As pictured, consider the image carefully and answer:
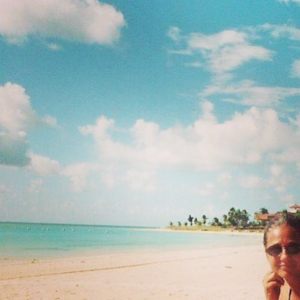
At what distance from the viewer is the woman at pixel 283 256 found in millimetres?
1055

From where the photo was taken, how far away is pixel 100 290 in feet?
35.8

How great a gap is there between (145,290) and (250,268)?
7695 mm

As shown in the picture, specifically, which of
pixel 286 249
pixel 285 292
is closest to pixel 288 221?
pixel 286 249

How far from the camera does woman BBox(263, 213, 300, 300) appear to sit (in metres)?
1.05

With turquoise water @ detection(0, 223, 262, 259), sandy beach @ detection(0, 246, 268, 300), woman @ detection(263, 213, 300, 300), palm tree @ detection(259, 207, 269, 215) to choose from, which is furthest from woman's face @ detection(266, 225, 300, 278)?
palm tree @ detection(259, 207, 269, 215)

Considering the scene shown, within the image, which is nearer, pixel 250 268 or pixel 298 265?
pixel 298 265

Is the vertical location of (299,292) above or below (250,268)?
above

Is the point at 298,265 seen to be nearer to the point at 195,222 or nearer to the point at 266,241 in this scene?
the point at 266,241

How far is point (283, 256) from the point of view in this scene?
42.3 inches

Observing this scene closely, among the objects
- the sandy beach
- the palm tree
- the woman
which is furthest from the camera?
the palm tree

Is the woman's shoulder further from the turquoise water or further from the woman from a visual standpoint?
the turquoise water

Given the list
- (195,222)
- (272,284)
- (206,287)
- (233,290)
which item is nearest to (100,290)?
(206,287)

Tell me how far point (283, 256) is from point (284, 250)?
2 cm

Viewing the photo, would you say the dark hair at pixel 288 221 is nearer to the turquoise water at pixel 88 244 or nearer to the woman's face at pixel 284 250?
the woman's face at pixel 284 250
